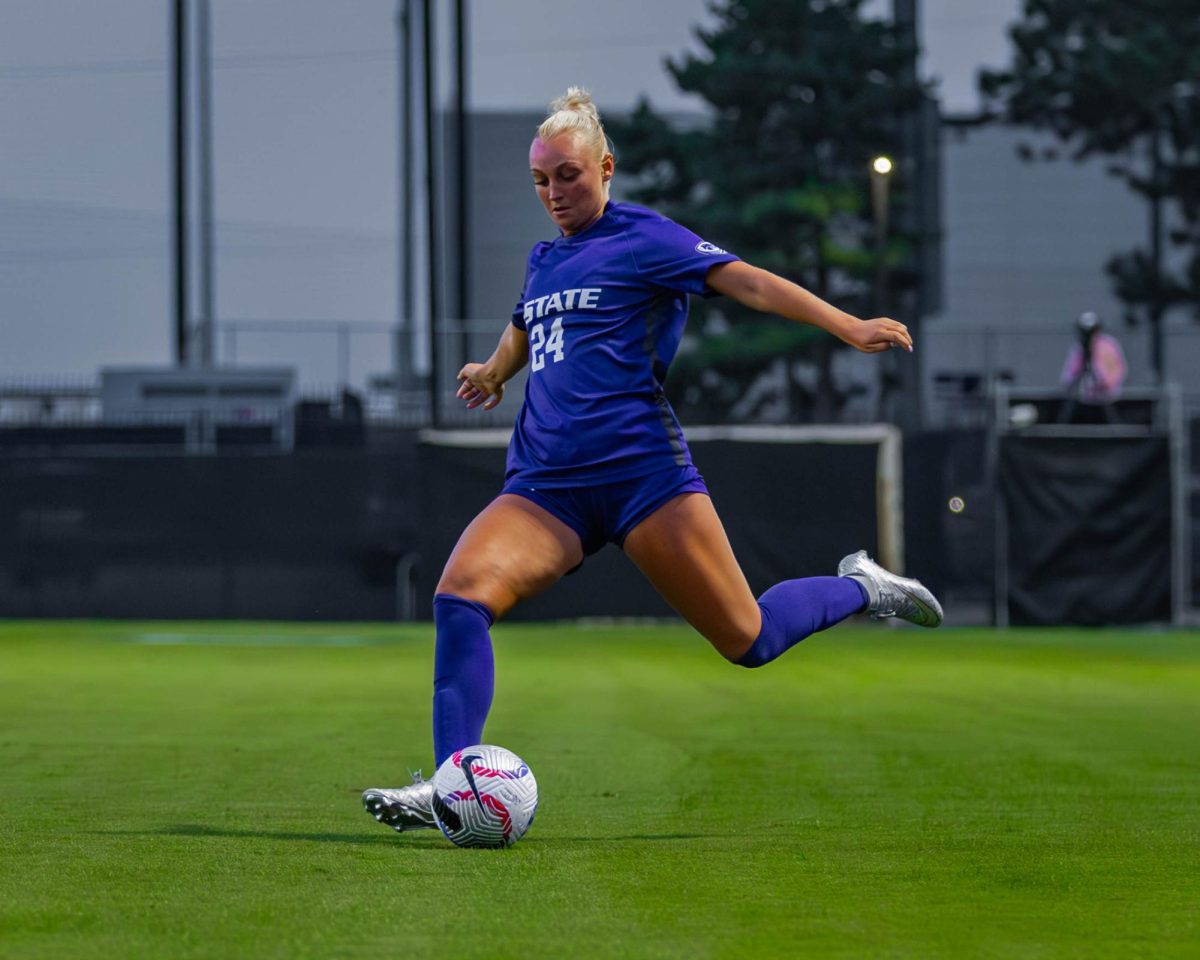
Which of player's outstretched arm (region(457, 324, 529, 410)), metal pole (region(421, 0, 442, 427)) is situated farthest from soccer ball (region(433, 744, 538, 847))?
metal pole (region(421, 0, 442, 427))

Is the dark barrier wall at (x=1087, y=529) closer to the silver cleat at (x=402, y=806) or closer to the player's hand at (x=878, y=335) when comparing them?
the player's hand at (x=878, y=335)

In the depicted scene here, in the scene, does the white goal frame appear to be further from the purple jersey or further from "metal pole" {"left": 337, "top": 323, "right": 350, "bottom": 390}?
the purple jersey

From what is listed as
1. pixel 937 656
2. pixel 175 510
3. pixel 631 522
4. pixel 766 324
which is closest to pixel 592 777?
pixel 631 522

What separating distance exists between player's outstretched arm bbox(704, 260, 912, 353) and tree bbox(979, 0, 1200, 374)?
1473 inches

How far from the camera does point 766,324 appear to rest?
3841 centimetres

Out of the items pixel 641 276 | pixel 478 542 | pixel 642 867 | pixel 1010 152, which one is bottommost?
pixel 642 867

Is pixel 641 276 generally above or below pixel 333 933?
above

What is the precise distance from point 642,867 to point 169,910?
1263 millimetres

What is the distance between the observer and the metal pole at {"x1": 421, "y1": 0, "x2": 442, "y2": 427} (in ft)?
86.6

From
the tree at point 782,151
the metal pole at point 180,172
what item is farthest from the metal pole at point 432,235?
the tree at point 782,151

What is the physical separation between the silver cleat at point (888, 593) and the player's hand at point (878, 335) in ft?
4.26

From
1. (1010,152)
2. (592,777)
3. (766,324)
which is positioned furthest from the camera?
(1010,152)

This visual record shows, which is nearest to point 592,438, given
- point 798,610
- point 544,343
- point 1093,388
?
point 544,343

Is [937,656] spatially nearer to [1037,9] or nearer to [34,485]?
[34,485]
